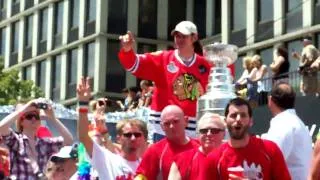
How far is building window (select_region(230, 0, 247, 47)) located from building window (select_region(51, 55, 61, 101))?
45.2 ft

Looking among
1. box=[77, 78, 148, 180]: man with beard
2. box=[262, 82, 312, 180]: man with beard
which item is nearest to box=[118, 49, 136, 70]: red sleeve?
box=[77, 78, 148, 180]: man with beard

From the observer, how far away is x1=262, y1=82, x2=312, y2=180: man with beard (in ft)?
25.3

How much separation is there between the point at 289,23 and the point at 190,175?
2732 cm

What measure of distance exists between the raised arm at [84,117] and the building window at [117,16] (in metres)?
37.2

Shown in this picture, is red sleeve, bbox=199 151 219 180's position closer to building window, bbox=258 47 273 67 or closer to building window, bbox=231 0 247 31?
building window, bbox=258 47 273 67

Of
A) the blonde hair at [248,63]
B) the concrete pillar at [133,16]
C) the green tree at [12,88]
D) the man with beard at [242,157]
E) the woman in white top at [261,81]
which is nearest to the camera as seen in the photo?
the man with beard at [242,157]

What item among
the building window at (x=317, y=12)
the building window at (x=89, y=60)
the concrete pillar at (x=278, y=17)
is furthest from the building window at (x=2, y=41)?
the building window at (x=317, y=12)

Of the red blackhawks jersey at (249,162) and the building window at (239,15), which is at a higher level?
the building window at (239,15)

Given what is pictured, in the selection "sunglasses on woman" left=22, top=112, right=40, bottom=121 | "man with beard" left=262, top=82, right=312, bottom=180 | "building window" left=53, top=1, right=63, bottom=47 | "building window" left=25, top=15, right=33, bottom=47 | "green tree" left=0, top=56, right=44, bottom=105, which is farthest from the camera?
"building window" left=25, top=15, right=33, bottom=47

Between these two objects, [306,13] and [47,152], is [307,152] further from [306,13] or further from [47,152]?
[306,13]

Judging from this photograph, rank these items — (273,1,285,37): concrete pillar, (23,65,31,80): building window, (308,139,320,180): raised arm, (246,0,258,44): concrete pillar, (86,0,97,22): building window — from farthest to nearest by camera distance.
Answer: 1. (23,65,31,80): building window
2. (86,0,97,22): building window
3. (246,0,258,44): concrete pillar
4. (273,1,285,37): concrete pillar
5. (308,139,320,180): raised arm

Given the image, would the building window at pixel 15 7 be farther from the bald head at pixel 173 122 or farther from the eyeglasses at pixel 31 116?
the bald head at pixel 173 122

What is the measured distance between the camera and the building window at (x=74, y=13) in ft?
157

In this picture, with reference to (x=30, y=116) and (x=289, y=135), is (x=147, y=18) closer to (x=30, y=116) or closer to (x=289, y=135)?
(x=30, y=116)
